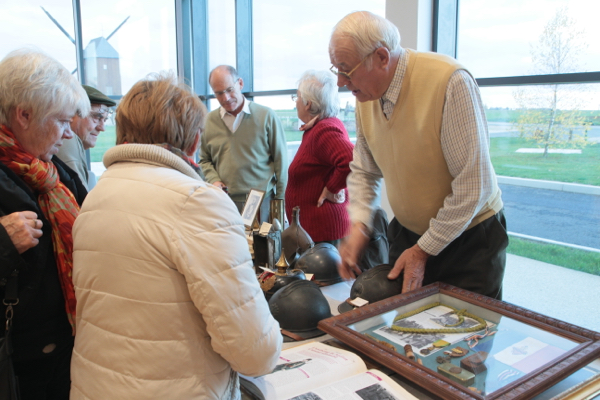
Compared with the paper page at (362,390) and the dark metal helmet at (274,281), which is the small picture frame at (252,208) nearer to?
the dark metal helmet at (274,281)

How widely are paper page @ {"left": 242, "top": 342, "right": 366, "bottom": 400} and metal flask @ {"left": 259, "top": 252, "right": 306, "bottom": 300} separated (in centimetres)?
33

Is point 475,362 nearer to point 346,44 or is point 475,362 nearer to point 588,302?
point 346,44

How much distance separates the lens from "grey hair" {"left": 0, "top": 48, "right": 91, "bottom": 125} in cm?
123

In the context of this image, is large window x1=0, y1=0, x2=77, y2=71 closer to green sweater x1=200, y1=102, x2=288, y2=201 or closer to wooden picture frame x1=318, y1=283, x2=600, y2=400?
green sweater x1=200, y1=102, x2=288, y2=201

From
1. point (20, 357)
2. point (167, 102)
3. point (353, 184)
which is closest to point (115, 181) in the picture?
point (167, 102)

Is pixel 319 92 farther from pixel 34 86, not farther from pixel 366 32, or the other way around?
pixel 34 86

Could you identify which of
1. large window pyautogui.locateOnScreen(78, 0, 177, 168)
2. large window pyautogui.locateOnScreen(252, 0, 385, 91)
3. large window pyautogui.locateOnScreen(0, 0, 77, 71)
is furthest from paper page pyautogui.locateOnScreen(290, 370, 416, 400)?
large window pyautogui.locateOnScreen(0, 0, 77, 71)

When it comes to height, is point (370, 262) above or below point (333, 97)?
below

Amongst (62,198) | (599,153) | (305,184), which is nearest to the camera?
(62,198)

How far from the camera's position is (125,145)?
1021 mm

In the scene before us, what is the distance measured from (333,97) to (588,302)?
6.54ft

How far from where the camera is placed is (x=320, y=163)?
9.29 feet

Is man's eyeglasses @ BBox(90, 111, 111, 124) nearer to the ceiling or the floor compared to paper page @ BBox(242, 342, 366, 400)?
nearer to the ceiling

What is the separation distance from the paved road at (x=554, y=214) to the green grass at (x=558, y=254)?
6cm
